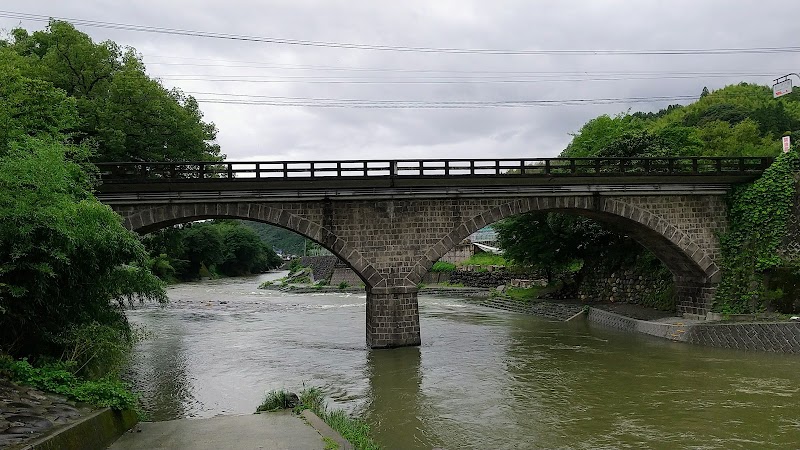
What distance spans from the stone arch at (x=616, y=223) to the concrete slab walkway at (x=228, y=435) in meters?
11.4

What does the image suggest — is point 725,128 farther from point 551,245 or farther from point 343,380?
point 343,380

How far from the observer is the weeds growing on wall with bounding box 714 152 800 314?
2027 cm

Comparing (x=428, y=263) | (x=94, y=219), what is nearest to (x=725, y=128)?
(x=428, y=263)

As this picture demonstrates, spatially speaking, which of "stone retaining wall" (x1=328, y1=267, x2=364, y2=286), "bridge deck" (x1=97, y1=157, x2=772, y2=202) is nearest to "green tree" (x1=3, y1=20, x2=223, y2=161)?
"bridge deck" (x1=97, y1=157, x2=772, y2=202)

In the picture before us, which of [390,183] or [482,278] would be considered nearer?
[390,183]

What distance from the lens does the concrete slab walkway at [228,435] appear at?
7297mm

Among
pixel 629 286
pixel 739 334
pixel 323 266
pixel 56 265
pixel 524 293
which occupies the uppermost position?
pixel 323 266

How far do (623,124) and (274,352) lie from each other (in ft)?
92.0

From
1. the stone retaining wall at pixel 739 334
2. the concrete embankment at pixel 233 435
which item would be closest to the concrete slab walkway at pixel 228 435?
the concrete embankment at pixel 233 435

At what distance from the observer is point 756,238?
20.7 m

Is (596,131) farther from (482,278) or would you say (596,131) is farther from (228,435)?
(228,435)

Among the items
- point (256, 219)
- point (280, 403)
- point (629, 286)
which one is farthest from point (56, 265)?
point (629, 286)

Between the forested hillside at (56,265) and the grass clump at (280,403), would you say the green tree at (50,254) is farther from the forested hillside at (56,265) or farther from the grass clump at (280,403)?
the grass clump at (280,403)

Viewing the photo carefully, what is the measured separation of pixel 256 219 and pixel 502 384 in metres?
9.48
